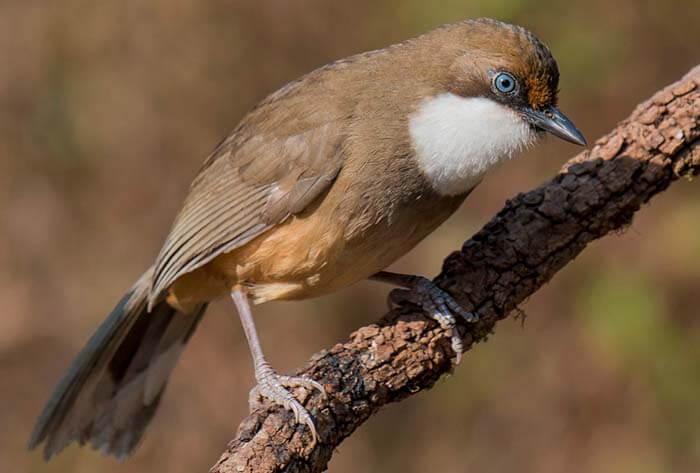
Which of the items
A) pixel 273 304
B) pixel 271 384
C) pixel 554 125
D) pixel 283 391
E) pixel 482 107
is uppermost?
pixel 273 304

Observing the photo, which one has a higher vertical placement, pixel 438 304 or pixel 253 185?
pixel 253 185

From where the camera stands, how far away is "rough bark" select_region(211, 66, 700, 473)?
4.62 metres

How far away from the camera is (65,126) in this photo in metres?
8.16

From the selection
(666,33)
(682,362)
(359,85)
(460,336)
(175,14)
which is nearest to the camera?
(460,336)

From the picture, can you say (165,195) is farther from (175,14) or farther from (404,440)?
(404,440)

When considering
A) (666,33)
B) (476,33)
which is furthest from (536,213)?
(666,33)

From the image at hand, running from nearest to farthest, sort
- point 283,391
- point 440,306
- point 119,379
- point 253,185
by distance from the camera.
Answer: point 283,391 < point 440,306 < point 253,185 < point 119,379

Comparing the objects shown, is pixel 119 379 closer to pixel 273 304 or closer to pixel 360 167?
pixel 360 167

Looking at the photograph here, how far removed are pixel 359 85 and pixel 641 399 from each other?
318 centimetres

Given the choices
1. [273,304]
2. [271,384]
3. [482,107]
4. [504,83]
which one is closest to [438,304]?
[271,384]

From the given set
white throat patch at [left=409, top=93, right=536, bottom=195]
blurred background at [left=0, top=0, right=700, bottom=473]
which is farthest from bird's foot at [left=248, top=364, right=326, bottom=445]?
blurred background at [left=0, top=0, right=700, bottom=473]

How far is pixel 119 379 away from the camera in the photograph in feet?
19.6

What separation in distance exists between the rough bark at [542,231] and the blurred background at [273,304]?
219 cm

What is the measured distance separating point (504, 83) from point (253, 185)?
127 centimetres
